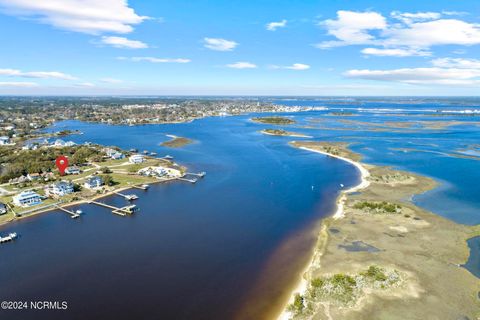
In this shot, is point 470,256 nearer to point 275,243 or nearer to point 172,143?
point 275,243

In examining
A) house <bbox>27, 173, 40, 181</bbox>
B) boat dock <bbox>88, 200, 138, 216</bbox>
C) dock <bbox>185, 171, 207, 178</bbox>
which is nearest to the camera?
boat dock <bbox>88, 200, 138, 216</bbox>

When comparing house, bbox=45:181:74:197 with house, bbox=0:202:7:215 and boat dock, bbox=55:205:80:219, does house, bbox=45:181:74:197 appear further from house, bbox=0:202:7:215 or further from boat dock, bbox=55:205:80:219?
house, bbox=0:202:7:215

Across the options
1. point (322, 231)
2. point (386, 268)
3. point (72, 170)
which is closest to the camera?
point (386, 268)

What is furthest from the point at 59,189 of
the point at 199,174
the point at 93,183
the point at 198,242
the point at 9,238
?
the point at 198,242

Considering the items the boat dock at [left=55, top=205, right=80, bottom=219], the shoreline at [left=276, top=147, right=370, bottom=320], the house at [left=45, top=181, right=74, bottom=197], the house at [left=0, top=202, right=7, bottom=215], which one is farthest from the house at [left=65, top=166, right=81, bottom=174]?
the shoreline at [left=276, top=147, right=370, bottom=320]

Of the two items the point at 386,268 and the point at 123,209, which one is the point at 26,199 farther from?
the point at 386,268

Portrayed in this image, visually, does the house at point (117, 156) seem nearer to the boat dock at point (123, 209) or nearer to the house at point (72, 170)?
the house at point (72, 170)
